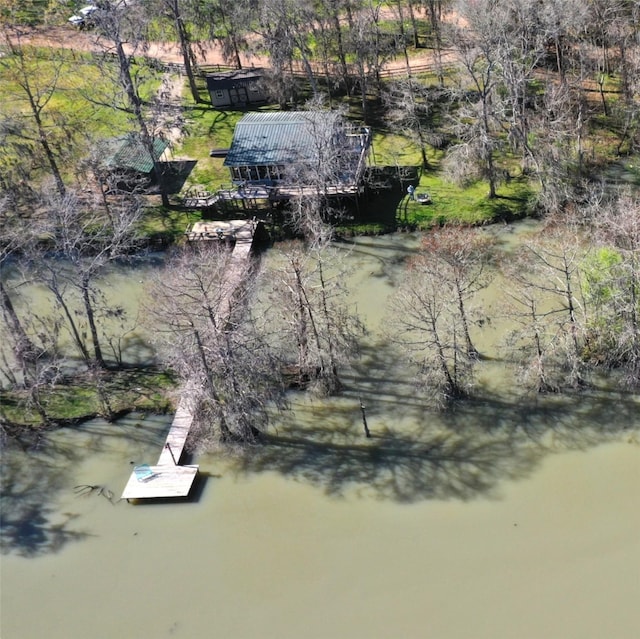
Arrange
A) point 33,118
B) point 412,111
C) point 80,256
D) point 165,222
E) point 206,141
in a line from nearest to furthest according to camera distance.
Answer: point 80,256 → point 412,111 → point 165,222 → point 206,141 → point 33,118

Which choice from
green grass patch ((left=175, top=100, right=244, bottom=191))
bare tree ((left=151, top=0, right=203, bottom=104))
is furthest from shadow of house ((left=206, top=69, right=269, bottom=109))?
bare tree ((left=151, top=0, right=203, bottom=104))

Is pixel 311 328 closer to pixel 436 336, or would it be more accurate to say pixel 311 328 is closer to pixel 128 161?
pixel 436 336

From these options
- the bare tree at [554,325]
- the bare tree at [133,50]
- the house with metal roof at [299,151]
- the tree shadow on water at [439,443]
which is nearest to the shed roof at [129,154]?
the bare tree at [133,50]

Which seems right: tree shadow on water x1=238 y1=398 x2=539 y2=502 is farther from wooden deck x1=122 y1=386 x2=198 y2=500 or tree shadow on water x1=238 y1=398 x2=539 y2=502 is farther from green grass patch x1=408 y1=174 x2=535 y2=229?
green grass patch x1=408 y1=174 x2=535 y2=229

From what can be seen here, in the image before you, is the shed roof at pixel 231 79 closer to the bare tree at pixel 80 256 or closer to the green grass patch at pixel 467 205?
the bare tree at pixel 80 256

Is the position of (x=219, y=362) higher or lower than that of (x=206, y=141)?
lower

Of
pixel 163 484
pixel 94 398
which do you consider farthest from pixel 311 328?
pixel 94 398
